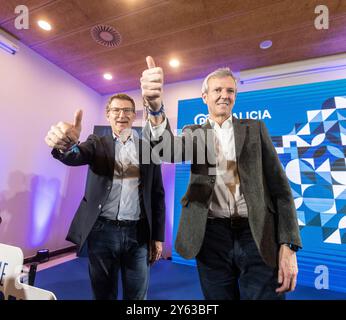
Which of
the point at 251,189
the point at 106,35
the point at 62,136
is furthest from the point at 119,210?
the point at 106,35

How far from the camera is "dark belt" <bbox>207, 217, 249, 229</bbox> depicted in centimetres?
89

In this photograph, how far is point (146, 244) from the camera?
132 cm

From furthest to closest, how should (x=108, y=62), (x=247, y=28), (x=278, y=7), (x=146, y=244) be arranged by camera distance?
1. (x=108, y=62)
2. (x=247, y=28)
3. (x=278, y=7)
4. (x=146, y=244)

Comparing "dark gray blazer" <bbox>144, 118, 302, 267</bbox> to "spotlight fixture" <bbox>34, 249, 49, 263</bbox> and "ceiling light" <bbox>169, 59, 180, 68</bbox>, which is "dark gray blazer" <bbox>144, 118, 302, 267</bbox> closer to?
"ceiling light" <bbox>169, 59, 180, 68</bbox>

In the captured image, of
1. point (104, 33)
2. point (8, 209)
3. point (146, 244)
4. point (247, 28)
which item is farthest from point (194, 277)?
point (104, 33)

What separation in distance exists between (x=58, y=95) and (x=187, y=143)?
3.63 m

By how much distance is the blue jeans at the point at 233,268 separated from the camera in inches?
32.2

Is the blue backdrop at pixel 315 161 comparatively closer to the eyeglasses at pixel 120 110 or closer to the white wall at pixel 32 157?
the eyeglasses at pixel 120 110

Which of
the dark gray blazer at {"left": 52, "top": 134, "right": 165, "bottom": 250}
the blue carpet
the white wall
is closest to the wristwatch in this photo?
the dark gray blazer at {"left": 52, "top": 134, "right": 165, "bottom": 250}

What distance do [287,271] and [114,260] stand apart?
96 centimetres

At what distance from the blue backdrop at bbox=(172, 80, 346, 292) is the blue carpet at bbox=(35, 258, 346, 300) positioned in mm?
221

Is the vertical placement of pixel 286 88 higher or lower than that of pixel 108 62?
lower
